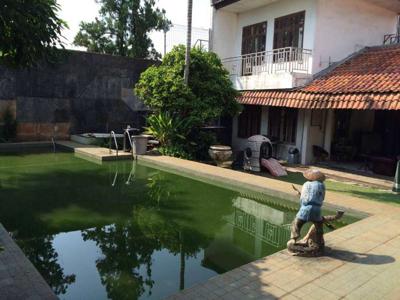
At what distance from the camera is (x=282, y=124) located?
50.8ft

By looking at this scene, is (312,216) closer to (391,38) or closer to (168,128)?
(168,128)

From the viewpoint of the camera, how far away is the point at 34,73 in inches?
676

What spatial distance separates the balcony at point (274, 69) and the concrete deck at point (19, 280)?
10845 mm

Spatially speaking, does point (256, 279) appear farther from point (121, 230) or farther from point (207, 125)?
point (207, 125)

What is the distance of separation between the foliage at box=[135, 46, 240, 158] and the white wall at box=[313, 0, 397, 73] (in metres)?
3.42

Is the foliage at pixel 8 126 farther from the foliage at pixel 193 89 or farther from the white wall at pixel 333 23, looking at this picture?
the white wall at pixel 333 23

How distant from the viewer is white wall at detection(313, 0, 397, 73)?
46.0 feet

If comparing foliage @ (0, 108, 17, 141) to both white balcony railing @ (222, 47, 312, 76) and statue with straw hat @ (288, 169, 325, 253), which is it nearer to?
white balcony railing @ (222, 47, 312, 76)

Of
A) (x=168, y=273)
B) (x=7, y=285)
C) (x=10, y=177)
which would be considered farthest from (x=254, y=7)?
(x=7, y=285)

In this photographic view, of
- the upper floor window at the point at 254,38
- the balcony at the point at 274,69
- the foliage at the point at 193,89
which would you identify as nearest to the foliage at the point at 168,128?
the foliage at the point at 193,89

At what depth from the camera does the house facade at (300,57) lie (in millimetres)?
14008

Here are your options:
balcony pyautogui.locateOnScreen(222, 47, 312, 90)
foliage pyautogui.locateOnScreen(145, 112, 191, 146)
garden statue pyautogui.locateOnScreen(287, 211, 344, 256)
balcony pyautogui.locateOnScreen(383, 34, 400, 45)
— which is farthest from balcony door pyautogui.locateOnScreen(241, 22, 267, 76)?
garden statue pyautogui.locateOnScreen(287, 211, 344, 256)

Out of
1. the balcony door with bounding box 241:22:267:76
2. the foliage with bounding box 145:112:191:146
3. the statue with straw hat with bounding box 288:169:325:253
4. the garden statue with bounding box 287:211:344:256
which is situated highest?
the balcony door with bounding box 241:22:267:76

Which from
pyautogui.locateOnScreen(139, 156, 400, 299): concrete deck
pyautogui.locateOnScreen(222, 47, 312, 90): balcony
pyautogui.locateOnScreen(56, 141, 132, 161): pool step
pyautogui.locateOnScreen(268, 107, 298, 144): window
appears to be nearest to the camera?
pyautogui.locateOnScreen(139, 156, 400, 299): concrete deck
